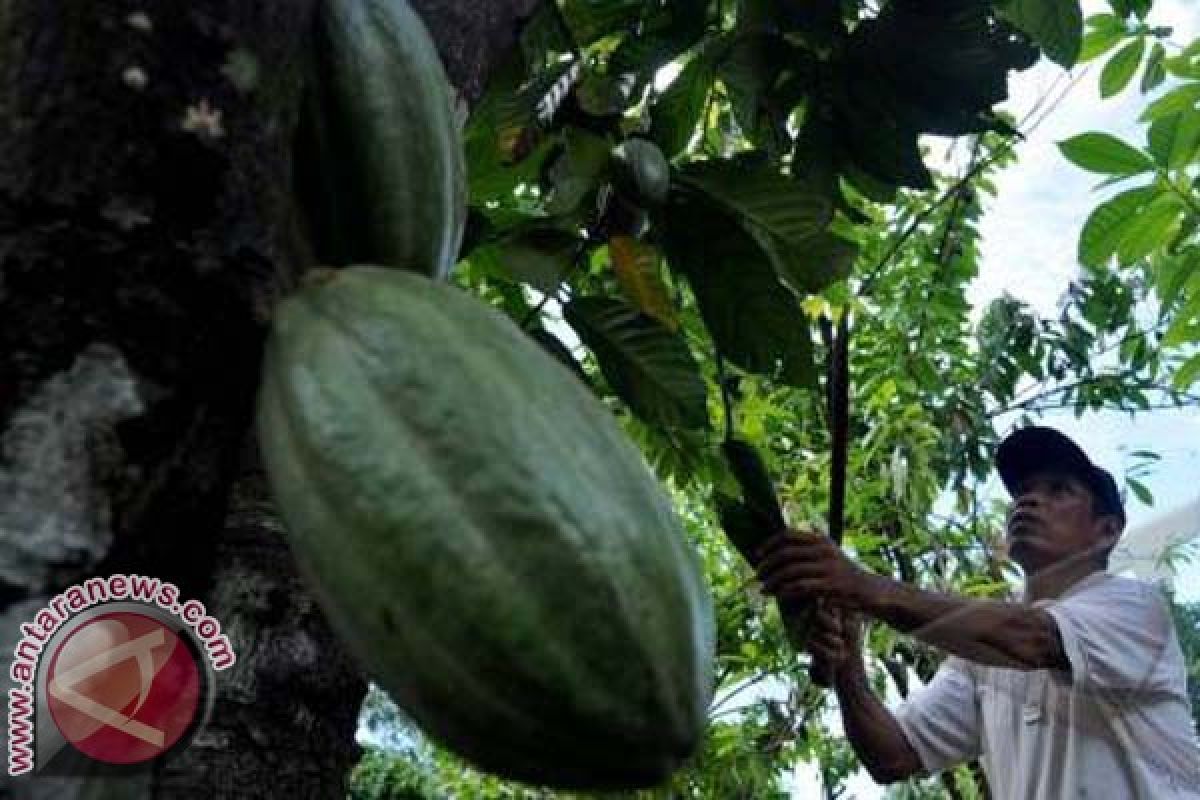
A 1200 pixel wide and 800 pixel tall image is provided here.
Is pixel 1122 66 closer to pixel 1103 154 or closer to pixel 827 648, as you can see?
pixel 1103 154

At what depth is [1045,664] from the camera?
2.38 metres

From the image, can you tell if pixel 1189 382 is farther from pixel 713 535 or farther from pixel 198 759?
pixel 198 759

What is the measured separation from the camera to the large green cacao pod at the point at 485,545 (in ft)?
1.80

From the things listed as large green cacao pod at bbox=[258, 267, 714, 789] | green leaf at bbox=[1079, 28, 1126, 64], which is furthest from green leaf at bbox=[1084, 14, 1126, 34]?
large green cacao pod at bbox=[258, 267, 714, 789]

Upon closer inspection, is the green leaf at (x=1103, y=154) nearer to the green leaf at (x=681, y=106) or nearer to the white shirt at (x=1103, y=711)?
the white shirt at (x=1103, y=711)

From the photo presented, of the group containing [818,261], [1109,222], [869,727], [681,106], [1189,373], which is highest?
[1109,222]

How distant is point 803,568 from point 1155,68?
1.10 m

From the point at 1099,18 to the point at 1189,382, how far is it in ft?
2.75

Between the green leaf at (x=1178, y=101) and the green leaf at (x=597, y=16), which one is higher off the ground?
the green leaf at (x=1178, y=101)

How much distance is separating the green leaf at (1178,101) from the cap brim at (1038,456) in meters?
0.70

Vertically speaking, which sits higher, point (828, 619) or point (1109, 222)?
point (1109, 222)

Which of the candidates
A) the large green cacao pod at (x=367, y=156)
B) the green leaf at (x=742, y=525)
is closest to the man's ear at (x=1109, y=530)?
the green leaf at (x=742, y=525)

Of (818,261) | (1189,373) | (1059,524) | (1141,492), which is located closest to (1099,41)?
(1189,373)

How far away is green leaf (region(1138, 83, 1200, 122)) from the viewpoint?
2.33 meters
